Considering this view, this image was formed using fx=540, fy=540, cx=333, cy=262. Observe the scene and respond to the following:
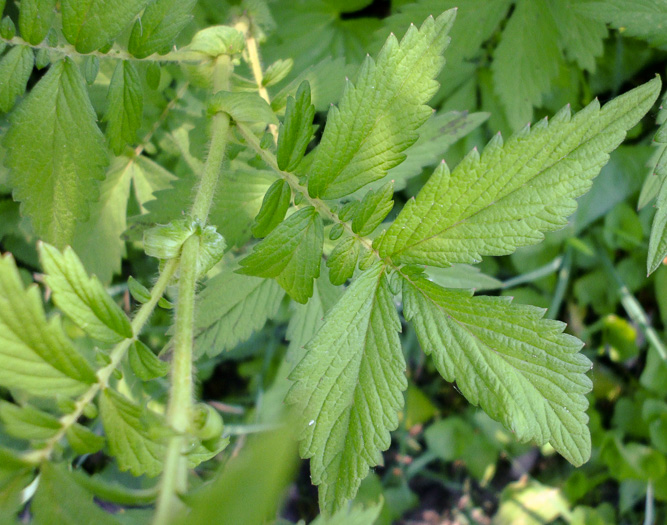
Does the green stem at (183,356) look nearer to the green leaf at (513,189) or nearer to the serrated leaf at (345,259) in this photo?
the serrated leaf at (345,259)

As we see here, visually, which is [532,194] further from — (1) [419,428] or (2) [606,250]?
(1) [419,428]

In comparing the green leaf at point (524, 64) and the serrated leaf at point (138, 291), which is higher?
the serrated leaf at point (138, 291)

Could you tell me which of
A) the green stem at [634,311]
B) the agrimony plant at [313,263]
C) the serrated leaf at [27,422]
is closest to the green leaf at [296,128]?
the agrimony plant at [313,263]

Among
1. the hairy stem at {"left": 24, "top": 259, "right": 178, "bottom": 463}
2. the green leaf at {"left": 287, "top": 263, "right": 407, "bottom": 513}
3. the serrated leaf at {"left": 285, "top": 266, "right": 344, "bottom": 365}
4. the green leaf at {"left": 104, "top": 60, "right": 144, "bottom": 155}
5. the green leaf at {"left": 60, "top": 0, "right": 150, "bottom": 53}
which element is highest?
the green leaf at {"left": 60, "top": 0, "right": 150, "bottom": 53}

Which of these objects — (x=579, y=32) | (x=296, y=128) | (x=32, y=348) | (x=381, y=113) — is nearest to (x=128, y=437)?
(x=32, y=348)

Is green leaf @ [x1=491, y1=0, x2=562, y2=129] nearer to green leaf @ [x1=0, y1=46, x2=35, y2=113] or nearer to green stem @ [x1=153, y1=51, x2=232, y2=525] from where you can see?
green stem @ [x1=153, y1=51, x2=232, y2=525]

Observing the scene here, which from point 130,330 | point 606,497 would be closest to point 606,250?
point 606,497

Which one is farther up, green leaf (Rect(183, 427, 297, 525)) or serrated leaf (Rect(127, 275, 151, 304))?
green leaf (Rect(183, 427, 297, 525))

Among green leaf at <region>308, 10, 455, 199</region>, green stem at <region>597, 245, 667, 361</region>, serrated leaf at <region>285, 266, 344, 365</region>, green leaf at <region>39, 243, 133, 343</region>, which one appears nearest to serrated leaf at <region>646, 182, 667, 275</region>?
green leaf at <region>308, 10, 455, 199</region>
